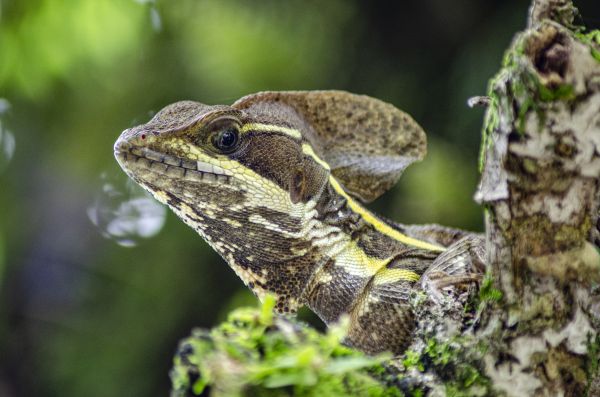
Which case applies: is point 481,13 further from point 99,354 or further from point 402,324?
point 99,354

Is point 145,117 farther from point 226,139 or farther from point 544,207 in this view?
point 544,207

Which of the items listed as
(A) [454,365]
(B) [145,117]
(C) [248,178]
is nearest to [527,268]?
(A) [454,365]

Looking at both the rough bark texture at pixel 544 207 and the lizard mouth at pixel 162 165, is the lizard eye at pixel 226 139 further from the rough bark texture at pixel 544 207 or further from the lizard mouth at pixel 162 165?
the rough bark texture at pixel 544 207

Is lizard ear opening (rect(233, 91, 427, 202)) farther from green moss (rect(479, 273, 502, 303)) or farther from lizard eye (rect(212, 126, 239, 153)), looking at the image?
green moss (rect(479, 273, 502, 303))

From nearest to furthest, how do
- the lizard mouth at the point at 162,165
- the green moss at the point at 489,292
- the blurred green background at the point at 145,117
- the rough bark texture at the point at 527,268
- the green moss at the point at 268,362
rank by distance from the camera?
the green moss at the point at 268,362 < the rough bark texture at the point at 527,268 < the green moss at the point at 489,292 < the lizard mouth at the point at 162,165 < the blurred green background at the point at 145,117

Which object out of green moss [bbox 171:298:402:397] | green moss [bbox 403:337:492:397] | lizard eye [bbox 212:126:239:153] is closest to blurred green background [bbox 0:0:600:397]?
lizard eye [bbox 212:126:239:153]

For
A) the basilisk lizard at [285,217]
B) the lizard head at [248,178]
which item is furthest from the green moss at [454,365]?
the lizard head at [248,178]

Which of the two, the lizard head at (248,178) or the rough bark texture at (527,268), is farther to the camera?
the lizard head at (248,178)
